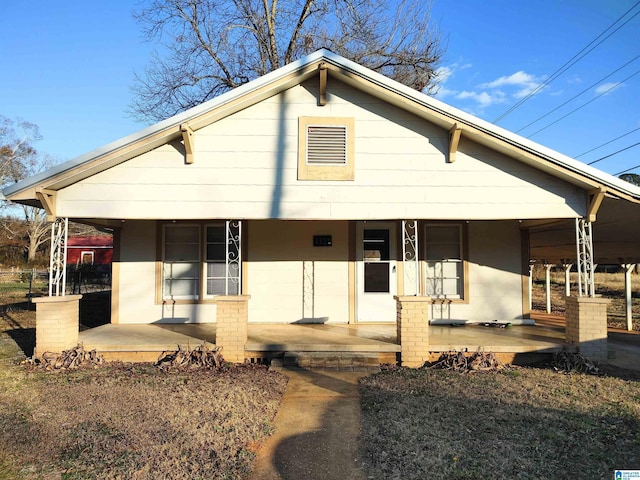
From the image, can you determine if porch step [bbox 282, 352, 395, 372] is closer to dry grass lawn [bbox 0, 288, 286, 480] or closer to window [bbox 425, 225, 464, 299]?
dry grass lawn [bbox 0, 288, 286, 480]

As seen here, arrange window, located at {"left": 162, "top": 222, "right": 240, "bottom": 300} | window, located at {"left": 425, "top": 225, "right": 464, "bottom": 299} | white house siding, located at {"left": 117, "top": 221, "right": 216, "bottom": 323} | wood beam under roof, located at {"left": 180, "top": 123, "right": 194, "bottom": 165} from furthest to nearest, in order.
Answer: window, located at {"left": 425, "top": 225, "right": 464, "bottom": 299}, window, located at {"left": 162, "top": 222, "right": 240, "bottom": 300}, white house siding, located at {"left": 117, "top": 221, "right": 216, "bottom": 323}, wood beam under roof, located at {"left": 180, "top": 123, "right": 194, "bottom": 165}

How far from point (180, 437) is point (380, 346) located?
3.69m

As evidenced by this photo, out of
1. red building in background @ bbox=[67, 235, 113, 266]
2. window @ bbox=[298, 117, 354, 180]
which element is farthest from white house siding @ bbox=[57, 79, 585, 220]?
red building in background @ bbox=[67, 235, 113, 266]

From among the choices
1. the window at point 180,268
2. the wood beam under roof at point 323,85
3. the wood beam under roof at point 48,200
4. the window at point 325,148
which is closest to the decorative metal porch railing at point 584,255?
the window at point 325,148

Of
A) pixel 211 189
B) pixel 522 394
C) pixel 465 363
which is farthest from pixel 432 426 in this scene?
pixel 211 189

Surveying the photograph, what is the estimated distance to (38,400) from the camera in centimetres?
502

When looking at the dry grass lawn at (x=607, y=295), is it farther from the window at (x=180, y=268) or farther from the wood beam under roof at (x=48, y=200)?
the wood beam under roof at (x=48, y=200)

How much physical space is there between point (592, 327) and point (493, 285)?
99.7 inches

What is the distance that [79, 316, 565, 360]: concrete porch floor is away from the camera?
6879 mm

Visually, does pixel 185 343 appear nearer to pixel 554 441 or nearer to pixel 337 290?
pixel 337 290

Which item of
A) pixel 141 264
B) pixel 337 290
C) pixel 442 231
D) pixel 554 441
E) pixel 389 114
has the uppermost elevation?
pixel 389 114

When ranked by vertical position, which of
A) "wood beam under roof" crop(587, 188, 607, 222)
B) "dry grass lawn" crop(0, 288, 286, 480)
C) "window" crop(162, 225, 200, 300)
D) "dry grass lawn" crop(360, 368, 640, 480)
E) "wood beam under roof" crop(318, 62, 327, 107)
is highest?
"wood beam under roof" crop(318, 62, 327, 107)

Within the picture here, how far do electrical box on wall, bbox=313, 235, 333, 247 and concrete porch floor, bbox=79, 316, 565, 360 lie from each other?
1.75m

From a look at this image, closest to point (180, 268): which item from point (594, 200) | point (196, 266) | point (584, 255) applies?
point (196, 266)
